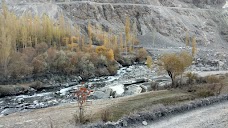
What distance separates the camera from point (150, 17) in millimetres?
100000

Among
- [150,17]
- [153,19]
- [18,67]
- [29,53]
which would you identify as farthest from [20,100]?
[150,17]

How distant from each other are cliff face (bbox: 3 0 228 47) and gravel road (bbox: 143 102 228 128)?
70893 millimetres

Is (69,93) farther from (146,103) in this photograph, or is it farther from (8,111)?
(146,103)

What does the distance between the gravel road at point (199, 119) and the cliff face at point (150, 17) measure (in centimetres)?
7089

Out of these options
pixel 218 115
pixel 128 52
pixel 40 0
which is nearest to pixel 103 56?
pixel 128 52

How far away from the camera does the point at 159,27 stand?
98.1 metres

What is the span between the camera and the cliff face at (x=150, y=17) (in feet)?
295

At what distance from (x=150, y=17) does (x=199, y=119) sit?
8508 centimetres

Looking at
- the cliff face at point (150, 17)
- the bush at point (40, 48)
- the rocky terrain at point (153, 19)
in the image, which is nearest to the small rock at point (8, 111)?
the bush at point (40, 48)

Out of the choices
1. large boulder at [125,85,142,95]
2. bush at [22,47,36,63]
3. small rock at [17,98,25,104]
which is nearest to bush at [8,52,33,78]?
bush at [22,47,36,63]

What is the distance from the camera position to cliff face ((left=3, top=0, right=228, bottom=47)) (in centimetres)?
9006

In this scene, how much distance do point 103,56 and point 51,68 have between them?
38.3 ft

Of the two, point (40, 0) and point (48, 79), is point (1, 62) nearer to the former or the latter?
point (48, 79)

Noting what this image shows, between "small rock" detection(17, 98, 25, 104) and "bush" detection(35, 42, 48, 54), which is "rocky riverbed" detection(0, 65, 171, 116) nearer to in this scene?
"small rock" detection(17, 98, 25, 104)
